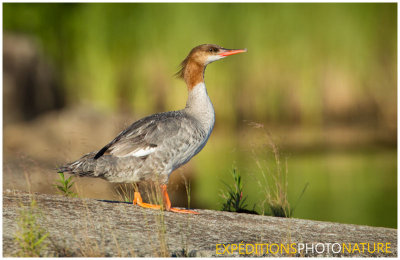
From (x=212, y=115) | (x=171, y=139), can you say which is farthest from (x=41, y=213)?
(x=212, y=115)

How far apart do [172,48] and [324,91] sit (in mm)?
4706

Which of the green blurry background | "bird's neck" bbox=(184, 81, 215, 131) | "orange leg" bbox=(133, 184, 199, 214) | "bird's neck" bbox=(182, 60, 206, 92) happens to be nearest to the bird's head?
"bird's neck" bbox=(182, 60, 206, 92)

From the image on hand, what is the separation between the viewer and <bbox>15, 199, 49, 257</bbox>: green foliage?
3.16 metres

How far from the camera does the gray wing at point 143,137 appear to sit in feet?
15.9

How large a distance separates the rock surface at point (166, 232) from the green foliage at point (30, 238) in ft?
0.13

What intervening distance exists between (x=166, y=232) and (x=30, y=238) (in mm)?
1027

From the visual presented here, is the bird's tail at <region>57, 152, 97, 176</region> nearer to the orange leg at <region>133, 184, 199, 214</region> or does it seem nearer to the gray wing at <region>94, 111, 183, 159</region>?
the gray wing at <region>94, 111, 183, 159</region>

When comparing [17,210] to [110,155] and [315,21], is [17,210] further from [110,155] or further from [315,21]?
[315,21]

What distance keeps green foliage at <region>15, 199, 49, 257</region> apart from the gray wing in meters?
1.40

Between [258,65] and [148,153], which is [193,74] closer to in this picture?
[148,153]

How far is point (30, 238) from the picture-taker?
126 inches

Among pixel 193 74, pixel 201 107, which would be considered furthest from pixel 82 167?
pixel 193 74

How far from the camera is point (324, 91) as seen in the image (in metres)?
15.2

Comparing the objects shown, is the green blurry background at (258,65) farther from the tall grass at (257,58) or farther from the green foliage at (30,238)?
the green foliage at (30,238)
